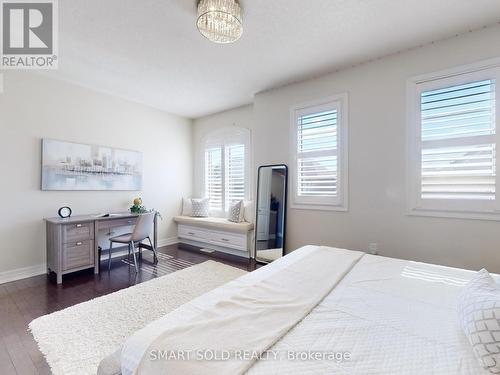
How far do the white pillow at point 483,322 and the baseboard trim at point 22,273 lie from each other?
14.4 ft

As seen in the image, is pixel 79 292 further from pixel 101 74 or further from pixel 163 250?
pixel 101 74

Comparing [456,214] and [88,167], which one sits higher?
[88,167]

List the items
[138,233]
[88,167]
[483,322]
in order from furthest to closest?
[88,167] → [138,233] → [483,322]

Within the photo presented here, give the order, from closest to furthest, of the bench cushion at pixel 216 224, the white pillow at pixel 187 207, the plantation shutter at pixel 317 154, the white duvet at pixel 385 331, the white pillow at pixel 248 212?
1. the white duvet at pixel 385 331
2. the plantation shutter at pixel 317 154
3. the bench cushion at pixel 216 224
4. the white pillow at pixel 248 212
5. the white pillow at pixel 187 207

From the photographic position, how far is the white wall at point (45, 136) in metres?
3.03

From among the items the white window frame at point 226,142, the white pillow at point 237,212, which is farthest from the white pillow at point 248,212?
the white window frame at point 226,142

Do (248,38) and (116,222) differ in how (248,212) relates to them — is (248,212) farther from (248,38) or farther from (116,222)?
(248,38)

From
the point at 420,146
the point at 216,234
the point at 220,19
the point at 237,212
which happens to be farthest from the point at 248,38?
the point at 216,234

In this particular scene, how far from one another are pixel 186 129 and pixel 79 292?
3550 millimetres

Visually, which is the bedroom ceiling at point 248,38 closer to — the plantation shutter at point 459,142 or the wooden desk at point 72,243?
the plantation shutter at point 459,142

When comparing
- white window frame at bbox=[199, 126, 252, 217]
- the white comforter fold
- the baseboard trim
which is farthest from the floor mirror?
the baseboard trim

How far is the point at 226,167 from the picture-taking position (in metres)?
4.77

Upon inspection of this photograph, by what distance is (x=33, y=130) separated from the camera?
10.5 ft

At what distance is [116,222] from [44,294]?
1.17m
